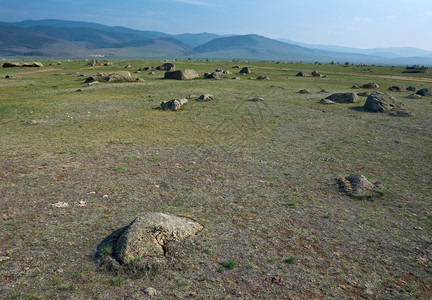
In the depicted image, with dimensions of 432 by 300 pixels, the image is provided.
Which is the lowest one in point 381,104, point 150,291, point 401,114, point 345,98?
point 150,291

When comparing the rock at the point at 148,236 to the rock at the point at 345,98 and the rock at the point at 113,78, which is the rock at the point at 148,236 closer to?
the rock at the point at 345,98

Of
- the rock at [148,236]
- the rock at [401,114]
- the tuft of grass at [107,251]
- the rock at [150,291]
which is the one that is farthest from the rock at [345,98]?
the rock at [150,291]

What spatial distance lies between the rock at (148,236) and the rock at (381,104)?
33.0 meters

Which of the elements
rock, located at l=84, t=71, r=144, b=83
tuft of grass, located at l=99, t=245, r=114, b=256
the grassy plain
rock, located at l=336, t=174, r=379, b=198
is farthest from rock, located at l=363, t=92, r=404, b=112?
rock, located at l=84, t=71, r=144, b=83

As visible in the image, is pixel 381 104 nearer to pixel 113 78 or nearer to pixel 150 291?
pixel 150 291

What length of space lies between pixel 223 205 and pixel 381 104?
101 ft

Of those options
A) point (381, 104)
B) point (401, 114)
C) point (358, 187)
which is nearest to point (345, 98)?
point (381, 104)

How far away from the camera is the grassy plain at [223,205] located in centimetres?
868

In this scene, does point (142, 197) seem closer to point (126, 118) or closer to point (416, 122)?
point (126, 118)

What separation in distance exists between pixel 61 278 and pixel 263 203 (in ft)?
28.3

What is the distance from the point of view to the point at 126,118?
1156 inches

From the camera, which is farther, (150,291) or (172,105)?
(172,105)

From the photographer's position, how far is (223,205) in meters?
13.1

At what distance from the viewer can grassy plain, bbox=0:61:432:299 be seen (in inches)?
342
